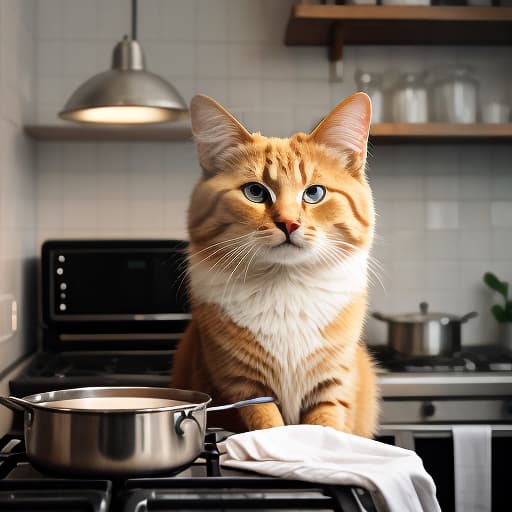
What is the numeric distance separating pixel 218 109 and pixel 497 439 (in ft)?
4.63

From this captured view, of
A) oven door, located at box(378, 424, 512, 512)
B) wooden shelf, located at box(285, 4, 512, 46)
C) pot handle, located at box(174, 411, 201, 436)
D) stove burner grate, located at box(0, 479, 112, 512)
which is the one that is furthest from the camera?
wooden shelf, located at box(285, 4, 512, 46)

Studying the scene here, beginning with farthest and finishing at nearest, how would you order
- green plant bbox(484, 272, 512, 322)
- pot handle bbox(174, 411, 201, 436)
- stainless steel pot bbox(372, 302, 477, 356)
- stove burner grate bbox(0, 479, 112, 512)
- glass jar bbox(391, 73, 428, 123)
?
green plant bbox(484, 272, 512, 322) < glass jar bbox(391, 73, 428, 123) < stainless steel pot bbox(372, 302, 477, 356) < pot handle bbox(174, 411, 201, 436) < stove burner grate bbox(0, 479, 112, 512)

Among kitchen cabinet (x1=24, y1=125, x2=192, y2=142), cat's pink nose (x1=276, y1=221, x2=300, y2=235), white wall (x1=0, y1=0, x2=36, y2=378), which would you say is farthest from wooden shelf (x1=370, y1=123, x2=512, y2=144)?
cat's pink nose (x1=276, y1=221, x2=300, y2=235)

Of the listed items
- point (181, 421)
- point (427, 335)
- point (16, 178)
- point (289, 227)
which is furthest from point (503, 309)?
point (181, 421)

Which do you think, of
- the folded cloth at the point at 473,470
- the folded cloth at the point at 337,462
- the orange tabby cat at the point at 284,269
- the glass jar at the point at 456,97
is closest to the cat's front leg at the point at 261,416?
the orange tabby cat at the point at 284,269

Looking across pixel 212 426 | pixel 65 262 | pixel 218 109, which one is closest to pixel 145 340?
pixel 65 262

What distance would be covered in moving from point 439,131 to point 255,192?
1510 mm

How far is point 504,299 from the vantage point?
2.70 metres

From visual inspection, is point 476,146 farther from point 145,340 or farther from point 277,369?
point 277,369

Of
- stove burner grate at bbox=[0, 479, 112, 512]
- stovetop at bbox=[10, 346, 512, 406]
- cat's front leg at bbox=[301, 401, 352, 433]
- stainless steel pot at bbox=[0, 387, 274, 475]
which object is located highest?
stainless steel pot at bbox=[0, 387, 274, 475]

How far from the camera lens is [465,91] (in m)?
2.53

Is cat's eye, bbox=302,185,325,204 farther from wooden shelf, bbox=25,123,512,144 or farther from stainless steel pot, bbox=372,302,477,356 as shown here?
wooden shelf, bbox=25,123,512,144

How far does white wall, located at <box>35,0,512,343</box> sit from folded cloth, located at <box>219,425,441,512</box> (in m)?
1.85

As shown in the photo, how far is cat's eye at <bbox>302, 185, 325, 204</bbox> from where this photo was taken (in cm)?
105
